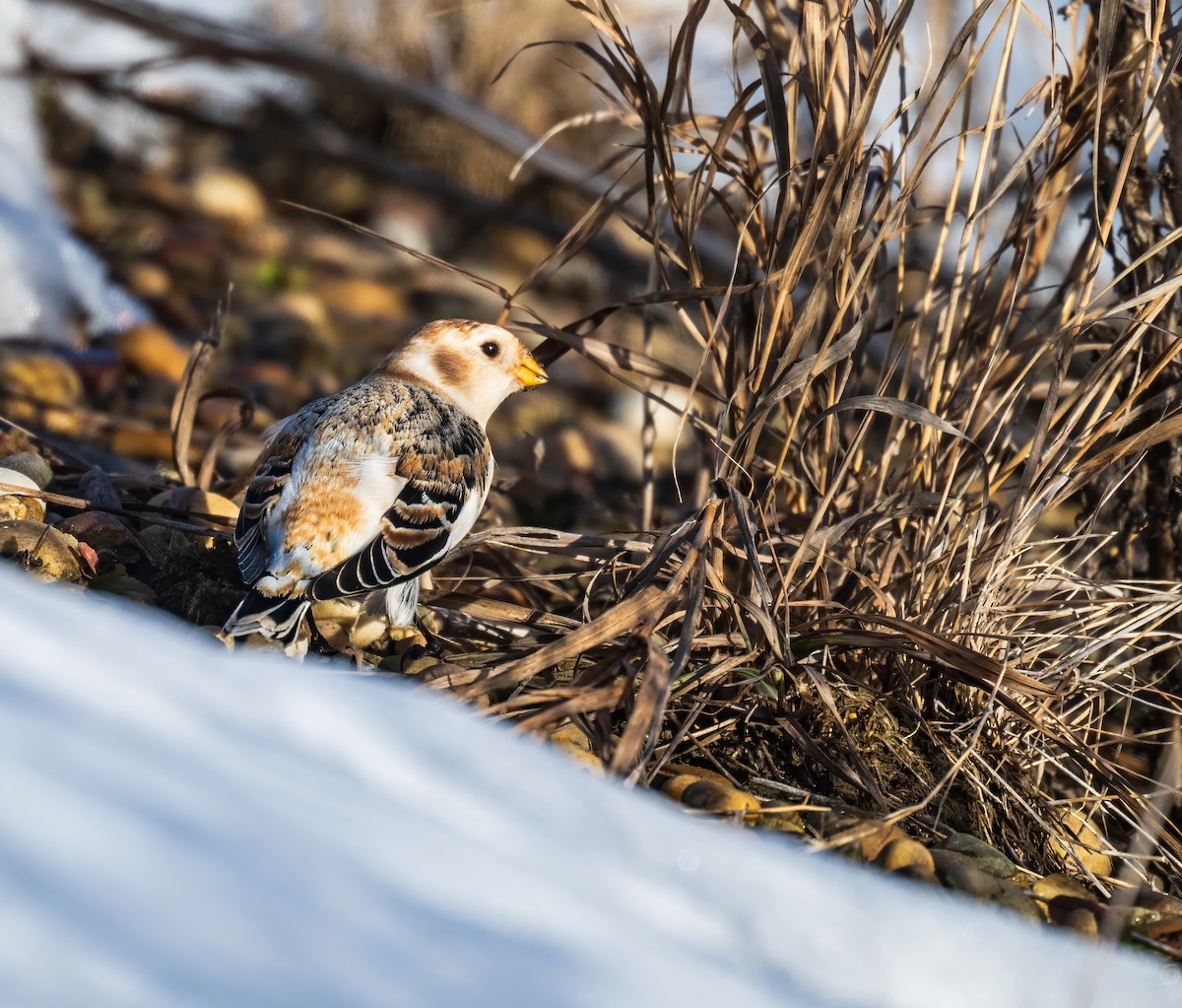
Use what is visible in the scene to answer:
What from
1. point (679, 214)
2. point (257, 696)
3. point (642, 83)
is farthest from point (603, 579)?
point (257, 696)

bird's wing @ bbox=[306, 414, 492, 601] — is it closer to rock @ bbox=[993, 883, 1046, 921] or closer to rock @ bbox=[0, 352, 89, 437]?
rock @ bbox=[993, 883, 1046, 921]

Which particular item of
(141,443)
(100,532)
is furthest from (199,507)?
(141,443)

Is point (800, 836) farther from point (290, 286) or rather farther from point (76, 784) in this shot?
point (290, 286)

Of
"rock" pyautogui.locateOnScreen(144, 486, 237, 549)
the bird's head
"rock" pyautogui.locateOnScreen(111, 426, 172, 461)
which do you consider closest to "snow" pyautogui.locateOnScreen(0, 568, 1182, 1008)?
"rock" pyautogui.locateOnScreen(144, 486, 237, 549)

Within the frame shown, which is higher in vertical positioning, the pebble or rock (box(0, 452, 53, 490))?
rock (box(0, 452, 53, 490))

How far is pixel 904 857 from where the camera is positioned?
77.0 inches

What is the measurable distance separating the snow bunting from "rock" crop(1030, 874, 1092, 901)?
126 cm

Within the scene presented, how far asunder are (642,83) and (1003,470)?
0.99 meters

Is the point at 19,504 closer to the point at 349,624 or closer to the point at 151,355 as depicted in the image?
the point at 349,624

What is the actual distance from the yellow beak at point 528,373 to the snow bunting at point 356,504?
336mm

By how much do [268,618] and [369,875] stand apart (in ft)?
3.81

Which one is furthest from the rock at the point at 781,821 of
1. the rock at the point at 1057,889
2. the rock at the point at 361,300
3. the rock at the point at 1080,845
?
the rock at the point at 361,300

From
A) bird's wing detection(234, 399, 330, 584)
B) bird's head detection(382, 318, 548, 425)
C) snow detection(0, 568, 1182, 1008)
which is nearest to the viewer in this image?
snow detection(0, 568, 1182, 1008)

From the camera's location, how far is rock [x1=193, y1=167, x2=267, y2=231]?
21.5ft
